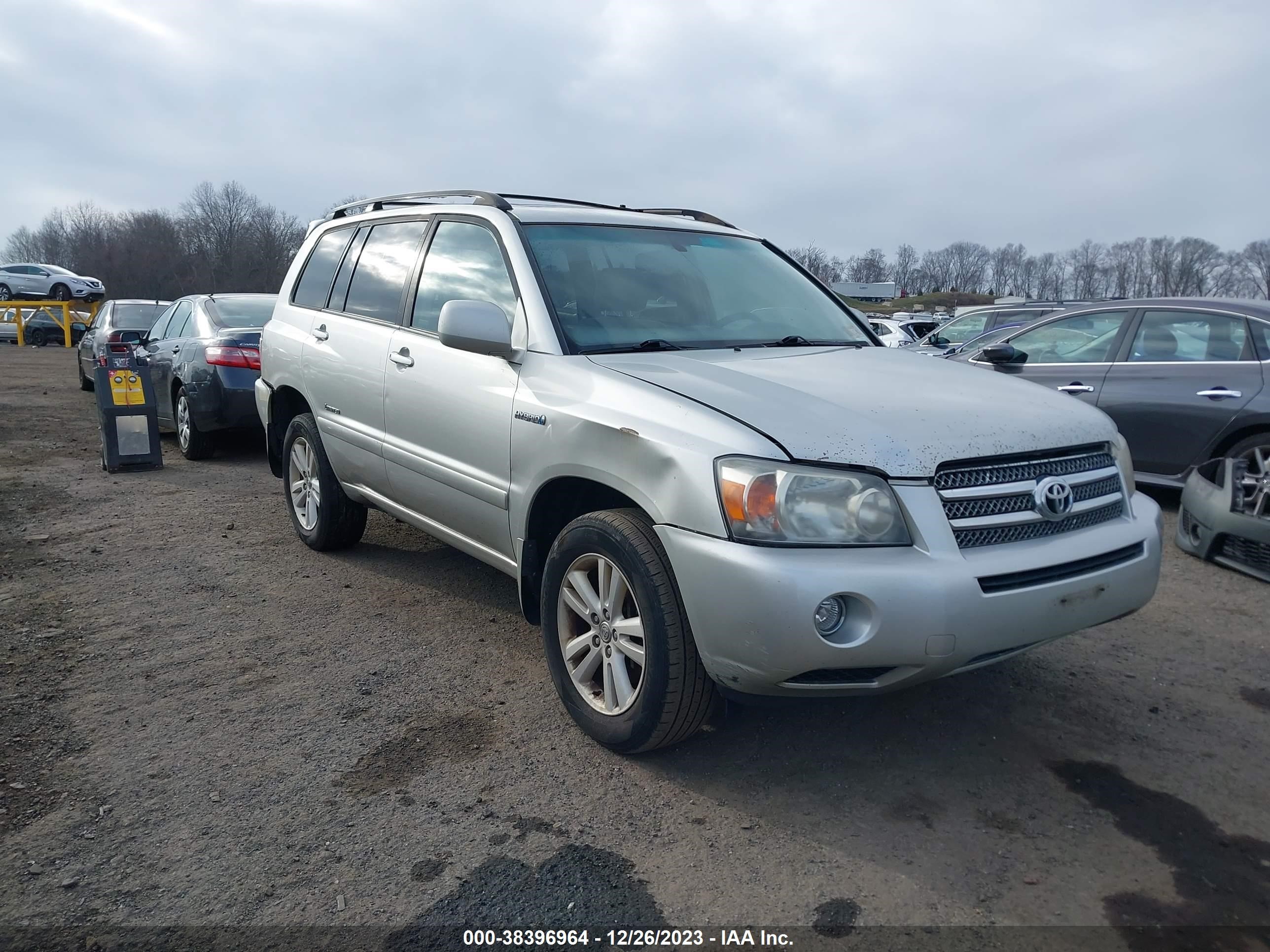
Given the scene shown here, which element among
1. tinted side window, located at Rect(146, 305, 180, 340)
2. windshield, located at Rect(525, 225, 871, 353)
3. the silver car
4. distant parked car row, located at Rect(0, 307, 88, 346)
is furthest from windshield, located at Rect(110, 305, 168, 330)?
the silver car

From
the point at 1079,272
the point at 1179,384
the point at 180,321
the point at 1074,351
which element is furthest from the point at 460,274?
the point at 1079,272

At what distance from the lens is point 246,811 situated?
112 inches

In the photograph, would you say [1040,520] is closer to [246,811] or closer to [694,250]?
[694,250]

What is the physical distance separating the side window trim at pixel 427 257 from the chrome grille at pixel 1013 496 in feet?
6.41

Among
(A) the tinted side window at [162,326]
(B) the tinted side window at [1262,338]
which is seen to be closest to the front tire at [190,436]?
(A) the tinted side window at [162,326]

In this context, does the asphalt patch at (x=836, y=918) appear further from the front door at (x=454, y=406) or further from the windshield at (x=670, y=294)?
the windshield at (x=670, y=294)

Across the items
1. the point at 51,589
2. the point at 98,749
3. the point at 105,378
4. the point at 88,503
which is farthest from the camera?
the point at 105,378

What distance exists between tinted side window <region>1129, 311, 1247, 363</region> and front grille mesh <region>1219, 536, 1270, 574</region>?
1656 millimetres

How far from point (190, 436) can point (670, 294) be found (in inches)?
257

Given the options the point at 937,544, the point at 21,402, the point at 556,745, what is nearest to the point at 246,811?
the point at 556,745

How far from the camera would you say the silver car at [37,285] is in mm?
34656

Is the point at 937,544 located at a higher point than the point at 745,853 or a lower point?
higher

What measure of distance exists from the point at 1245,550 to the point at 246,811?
17.0 ft

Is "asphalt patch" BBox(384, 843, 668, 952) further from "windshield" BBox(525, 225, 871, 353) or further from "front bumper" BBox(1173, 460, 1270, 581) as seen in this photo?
"front bumper" BBox(1173, 460, 1270, 581)
